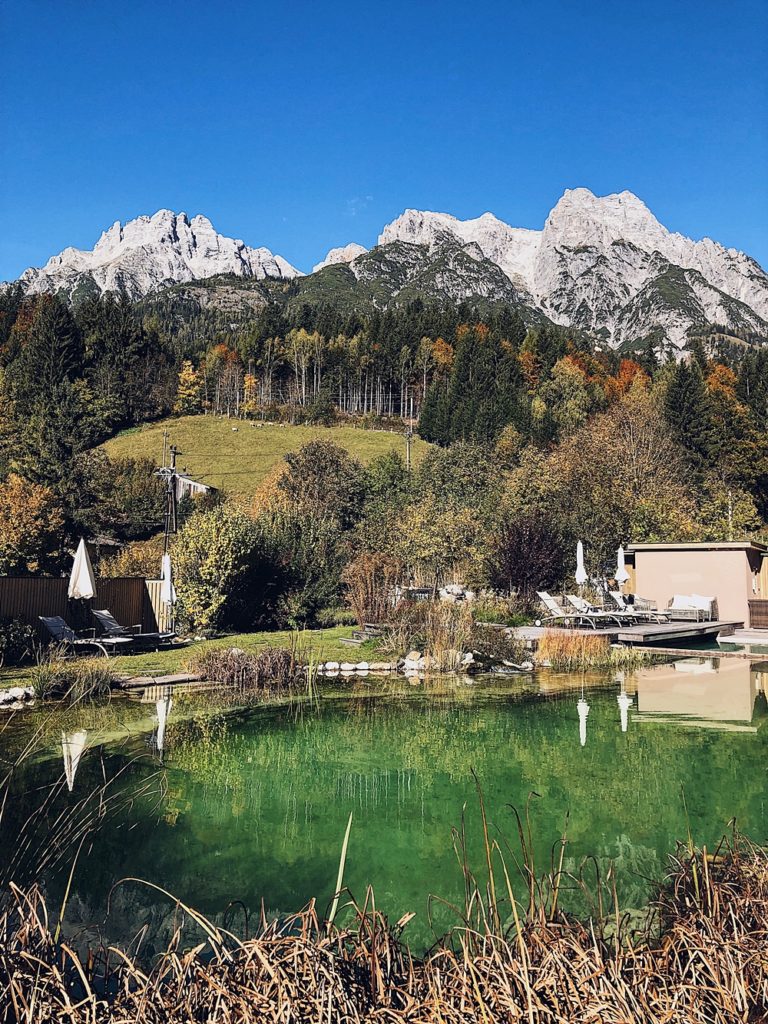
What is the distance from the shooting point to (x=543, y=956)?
2.24 metres

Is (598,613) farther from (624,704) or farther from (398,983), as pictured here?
(398,983)

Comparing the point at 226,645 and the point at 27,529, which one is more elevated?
the point at 27,529

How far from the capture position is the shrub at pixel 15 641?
36.2 feet

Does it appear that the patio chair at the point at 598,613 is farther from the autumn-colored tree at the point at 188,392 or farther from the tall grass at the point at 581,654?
the autumn-colored tree at the point at 188,392

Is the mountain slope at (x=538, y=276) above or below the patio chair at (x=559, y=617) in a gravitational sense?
above

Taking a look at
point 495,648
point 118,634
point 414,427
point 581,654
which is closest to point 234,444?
point 414,427

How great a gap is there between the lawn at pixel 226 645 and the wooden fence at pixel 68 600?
1743mm

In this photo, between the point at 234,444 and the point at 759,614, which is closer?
the point at 759,614

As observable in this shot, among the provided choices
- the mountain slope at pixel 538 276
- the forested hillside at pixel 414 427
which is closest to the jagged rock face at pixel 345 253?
the mountain slope at pixel 538 276

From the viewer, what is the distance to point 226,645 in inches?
504

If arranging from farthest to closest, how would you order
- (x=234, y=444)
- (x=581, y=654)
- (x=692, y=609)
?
(x=234, y=444)
(x=692, y=609)
(x=581, y=654)

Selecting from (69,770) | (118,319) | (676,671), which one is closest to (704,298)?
(118,319)

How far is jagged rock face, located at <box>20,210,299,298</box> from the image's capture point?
6737 inches

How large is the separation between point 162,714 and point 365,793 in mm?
3613
